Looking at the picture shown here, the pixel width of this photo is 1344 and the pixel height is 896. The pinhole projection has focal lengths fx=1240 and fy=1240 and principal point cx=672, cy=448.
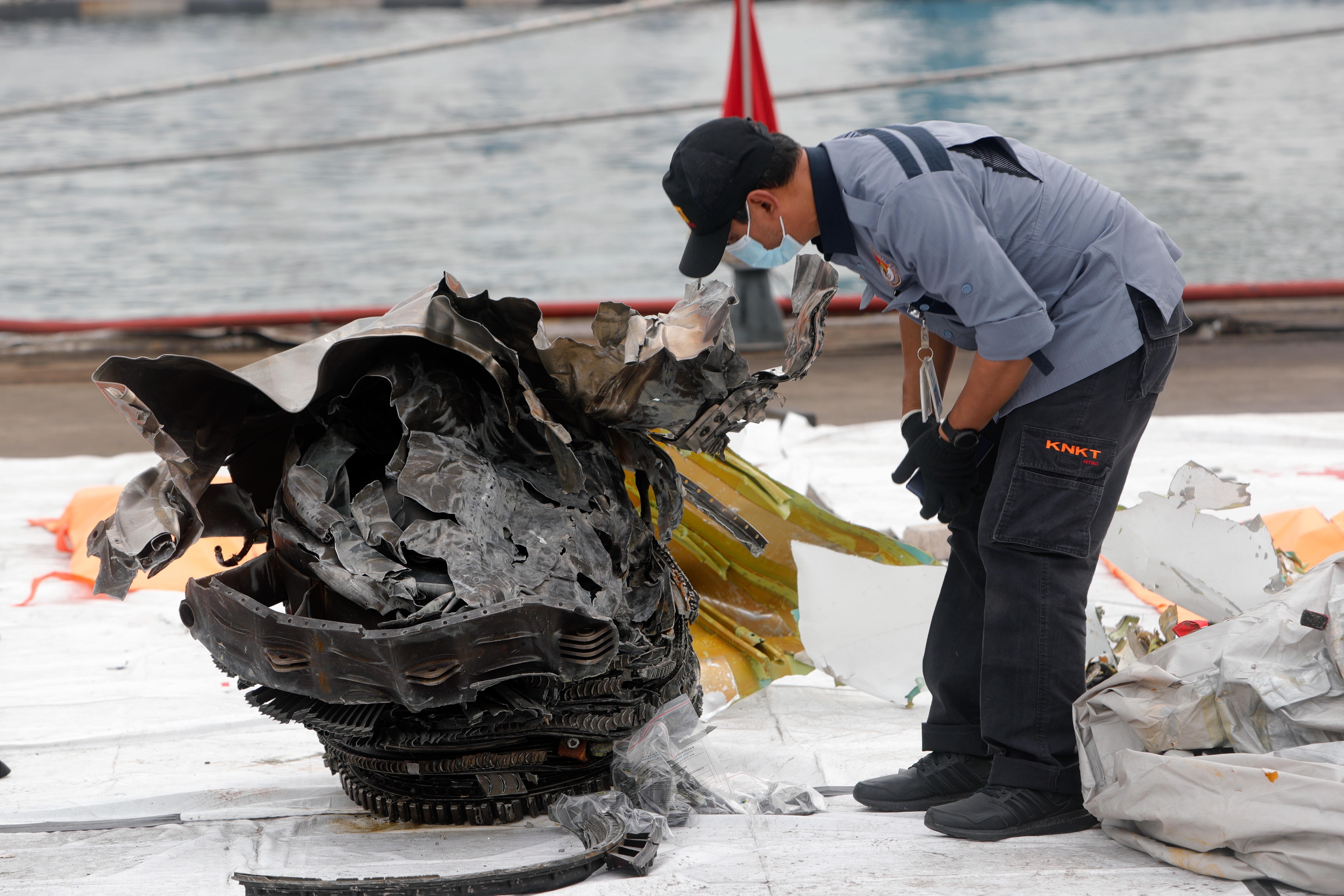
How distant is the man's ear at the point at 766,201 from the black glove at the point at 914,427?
479 mm

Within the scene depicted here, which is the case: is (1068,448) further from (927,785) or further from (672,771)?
(672,771)

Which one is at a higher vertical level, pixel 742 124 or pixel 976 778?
pixel 742 124

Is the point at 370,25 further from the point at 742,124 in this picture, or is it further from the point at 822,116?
the point at 742,124

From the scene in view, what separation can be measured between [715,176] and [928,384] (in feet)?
2.00

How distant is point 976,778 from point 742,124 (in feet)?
4.11

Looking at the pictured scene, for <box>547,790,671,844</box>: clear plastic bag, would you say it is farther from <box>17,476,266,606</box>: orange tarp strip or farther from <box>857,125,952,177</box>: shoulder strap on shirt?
<box>17,476,266,606</box>: orange tarp strip

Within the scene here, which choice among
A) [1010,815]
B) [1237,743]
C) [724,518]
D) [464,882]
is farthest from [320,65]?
[1237,743]

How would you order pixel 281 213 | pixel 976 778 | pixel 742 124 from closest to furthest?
1. pixel 742 124
2. pixel 976 778
3. pixel 281 213

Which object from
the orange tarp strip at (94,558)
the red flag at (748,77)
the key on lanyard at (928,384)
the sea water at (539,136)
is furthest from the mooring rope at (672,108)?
the key on lanyard at (928,384)

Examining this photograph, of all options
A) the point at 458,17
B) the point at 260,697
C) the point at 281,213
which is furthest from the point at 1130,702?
the point at 458,17

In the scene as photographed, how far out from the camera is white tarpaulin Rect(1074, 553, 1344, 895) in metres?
1.79

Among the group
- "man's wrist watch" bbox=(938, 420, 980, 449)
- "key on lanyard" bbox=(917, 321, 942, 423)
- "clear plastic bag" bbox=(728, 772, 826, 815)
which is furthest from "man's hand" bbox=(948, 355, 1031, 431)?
"clear plastic bag" bbox=(728, 772, 826, 815)

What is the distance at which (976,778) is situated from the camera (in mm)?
2285

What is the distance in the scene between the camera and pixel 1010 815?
2.07 metres
